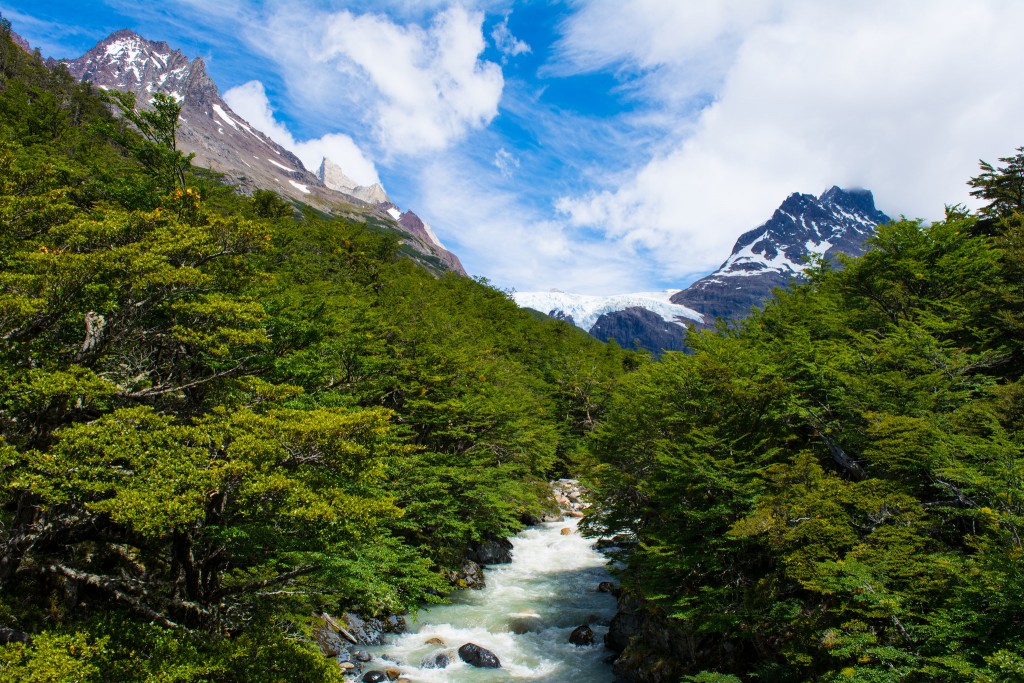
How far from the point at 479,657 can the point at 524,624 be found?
147 inches

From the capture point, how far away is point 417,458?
2291 centimetres

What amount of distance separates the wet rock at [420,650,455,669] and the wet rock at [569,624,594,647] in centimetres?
506

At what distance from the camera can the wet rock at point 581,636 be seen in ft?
64.8

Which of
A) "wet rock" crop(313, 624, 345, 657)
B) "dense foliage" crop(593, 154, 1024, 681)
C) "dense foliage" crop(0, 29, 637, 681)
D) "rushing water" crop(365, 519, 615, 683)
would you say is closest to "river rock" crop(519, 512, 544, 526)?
"rushing water" crop(365, 519, 615, 683)

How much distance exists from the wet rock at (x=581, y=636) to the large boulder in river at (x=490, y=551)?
7963 millimetres

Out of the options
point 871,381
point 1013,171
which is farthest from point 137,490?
point 1013,171

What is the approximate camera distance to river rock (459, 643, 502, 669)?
17.8 m

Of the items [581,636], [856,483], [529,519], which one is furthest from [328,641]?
[529,519]

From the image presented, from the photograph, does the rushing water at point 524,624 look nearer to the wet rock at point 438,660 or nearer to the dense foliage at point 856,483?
the wet rock at point 438,660

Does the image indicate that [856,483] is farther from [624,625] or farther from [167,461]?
[167,461]

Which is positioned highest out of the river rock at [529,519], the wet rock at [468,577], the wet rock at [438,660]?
the river rock at [529,519]

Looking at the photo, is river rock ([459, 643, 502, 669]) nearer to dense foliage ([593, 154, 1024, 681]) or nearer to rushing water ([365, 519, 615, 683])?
rushing water ([365, 519, 615, 683])

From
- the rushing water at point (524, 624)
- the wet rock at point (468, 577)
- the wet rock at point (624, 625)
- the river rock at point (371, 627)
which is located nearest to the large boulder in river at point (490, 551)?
the rushing water at point (524, 624)

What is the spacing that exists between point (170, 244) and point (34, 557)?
7974mm
